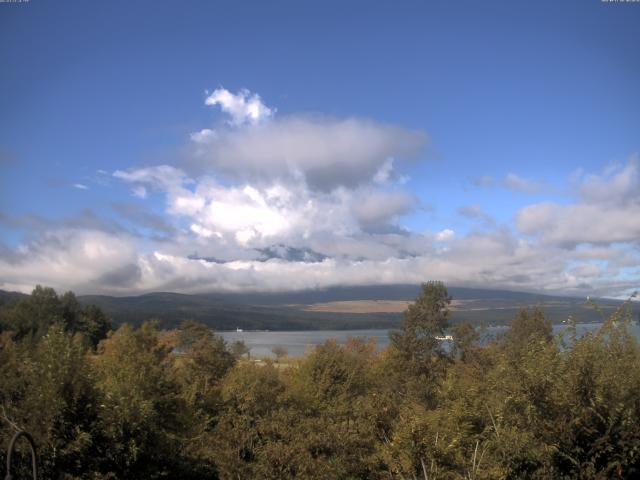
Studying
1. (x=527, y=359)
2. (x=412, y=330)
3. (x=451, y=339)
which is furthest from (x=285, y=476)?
(x=451, y=339)

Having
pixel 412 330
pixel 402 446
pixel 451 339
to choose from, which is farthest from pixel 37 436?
pixel 451 339

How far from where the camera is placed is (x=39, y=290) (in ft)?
349

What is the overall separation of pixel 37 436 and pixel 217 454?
5.43 m

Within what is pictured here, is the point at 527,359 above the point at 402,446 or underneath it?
above

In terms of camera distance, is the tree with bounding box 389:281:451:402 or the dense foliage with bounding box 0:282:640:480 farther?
the tree with bounding box 389:281:451:402

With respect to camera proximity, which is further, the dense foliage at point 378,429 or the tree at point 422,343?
the tree at point 422,343

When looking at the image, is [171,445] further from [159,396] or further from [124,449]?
[159,396]

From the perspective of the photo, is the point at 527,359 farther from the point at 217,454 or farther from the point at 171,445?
the point at 171,445

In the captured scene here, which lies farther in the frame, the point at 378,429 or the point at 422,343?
the point at 422,343

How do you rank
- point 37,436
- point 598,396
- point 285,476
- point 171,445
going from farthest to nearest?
point 171,445 → point 285,476 → point 37,436 → point 598,396

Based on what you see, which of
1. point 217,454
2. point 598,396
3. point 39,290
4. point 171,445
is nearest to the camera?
point 598,396

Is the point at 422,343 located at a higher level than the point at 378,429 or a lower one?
lower

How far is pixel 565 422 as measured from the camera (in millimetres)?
12859

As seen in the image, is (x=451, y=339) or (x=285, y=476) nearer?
(x=285, y=476)
